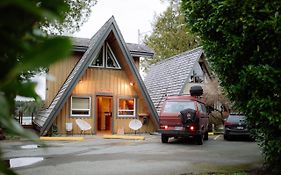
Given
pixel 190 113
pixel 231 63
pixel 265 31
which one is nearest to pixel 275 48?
pixel 265 31

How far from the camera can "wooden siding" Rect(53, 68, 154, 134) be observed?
70.8 feet

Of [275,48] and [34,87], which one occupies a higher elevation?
[275,48]

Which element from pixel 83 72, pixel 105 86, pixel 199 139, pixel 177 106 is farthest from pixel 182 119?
pixel 105 86

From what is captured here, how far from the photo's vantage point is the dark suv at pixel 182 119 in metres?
16.4

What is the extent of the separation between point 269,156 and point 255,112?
3.85ft

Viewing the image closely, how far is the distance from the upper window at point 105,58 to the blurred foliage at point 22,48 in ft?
71.5

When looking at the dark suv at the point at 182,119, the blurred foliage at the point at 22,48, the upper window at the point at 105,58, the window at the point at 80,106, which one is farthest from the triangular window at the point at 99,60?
the blurred foliage at the point at 22,48

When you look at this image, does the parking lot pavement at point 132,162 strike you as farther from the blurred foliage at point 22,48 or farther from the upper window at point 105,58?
the upper window at point 105,58

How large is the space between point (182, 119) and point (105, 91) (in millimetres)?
7583

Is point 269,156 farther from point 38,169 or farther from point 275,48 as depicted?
point 38,169

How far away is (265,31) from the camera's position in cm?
772

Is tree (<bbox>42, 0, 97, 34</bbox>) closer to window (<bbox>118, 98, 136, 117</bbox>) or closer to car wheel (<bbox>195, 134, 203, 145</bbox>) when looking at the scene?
window (<bbox>118, 98, 136, 117</bbox>)

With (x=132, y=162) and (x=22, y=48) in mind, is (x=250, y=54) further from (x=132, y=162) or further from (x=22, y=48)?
(x=22, y=48)

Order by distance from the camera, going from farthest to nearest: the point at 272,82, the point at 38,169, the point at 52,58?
the point at 38,169
the point at 272,82
the point at 52,58
